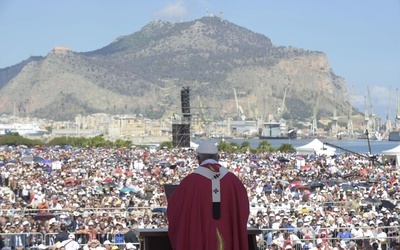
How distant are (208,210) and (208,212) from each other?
0.05 ft

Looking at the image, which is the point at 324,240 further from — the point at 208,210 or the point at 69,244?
the point at 208,210

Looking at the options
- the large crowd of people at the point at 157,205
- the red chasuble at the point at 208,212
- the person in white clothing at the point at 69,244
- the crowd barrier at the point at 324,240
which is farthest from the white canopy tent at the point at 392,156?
the red chasuble at the point at 208,212

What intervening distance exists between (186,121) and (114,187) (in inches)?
1611

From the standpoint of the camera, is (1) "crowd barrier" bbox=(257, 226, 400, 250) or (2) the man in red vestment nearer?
(2) the man in red vestment

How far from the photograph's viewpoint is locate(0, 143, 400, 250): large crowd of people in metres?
14.4

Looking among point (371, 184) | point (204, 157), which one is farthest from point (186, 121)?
point (204, 157)

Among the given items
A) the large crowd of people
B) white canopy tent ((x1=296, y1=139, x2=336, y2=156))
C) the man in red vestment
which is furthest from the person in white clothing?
white canopy tent ((x1=296, y1=139, x2=336, y2=156))

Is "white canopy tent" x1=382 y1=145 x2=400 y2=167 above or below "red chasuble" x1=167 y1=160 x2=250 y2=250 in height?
below

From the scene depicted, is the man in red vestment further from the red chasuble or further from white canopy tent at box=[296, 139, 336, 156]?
white canopy tent at box=[296, 139, 336, 156]

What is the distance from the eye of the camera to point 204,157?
21.3 feet

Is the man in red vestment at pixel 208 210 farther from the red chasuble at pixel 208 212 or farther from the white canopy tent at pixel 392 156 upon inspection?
the white canopy tent at pixel 392 156

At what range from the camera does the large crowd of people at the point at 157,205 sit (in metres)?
14.4

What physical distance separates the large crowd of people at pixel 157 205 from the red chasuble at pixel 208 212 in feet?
22.4

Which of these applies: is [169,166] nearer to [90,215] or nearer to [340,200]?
[340,200]
